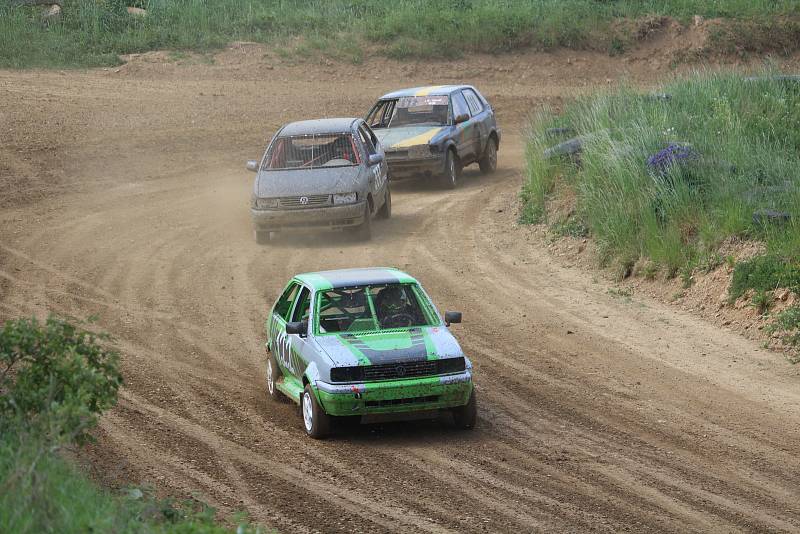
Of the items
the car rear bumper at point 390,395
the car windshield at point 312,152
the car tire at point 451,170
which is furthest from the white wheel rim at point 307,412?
the car tire at point 451,170

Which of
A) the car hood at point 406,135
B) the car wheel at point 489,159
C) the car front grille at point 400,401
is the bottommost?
the car wheel at point 489,159

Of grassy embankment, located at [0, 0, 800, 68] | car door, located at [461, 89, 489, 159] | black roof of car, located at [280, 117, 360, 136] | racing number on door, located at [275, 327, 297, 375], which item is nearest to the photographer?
racing number on door, located at [275, 327, 297, 375]

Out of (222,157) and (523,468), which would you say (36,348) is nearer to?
(523,468)

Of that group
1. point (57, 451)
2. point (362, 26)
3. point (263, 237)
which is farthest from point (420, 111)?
point (57, 451)

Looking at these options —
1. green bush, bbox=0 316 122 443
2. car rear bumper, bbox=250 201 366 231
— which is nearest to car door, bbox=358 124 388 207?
car rear bumper, bbox=250 201 366 231

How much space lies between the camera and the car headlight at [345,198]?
18.7 metres

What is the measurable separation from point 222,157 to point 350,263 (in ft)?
34.1

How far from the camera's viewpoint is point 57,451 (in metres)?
6.83

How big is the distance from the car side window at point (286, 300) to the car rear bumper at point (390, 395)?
199 centimetres

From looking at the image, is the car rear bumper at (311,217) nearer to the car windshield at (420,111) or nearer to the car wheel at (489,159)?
the car windshield at (420,111)

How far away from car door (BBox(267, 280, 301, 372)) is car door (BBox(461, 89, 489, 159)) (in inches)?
499

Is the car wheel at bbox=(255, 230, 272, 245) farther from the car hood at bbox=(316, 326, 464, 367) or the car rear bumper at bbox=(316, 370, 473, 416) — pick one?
the car rear bumper at bbox=(316, 370, 473, 416)

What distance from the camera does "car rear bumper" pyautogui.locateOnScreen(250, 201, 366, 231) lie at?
18656mm

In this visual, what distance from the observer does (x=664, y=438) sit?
408 inches
